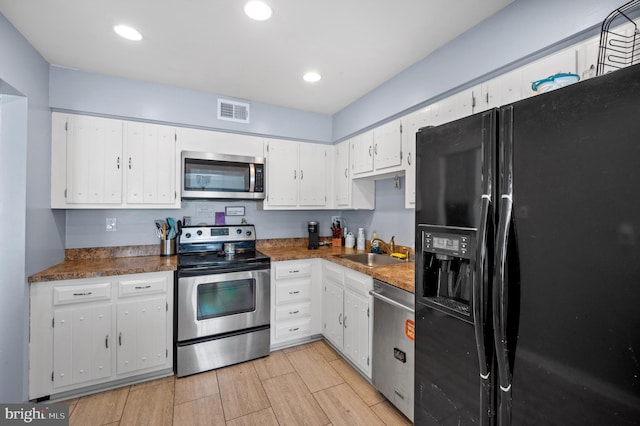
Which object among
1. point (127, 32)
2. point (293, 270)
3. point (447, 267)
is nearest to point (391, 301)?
point (447, 267)

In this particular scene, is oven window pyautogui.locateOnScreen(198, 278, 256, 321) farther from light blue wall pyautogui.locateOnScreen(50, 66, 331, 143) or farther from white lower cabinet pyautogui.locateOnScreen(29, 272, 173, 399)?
light blue wall pyautogui.locateOnScreen(50, 66, 331, 143)

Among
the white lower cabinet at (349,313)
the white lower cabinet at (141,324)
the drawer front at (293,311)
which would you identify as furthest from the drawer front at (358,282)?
the white lower cabinet at (141,324)

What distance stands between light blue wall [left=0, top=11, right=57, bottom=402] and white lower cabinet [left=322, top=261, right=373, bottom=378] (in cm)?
231

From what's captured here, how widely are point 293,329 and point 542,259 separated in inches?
94.5

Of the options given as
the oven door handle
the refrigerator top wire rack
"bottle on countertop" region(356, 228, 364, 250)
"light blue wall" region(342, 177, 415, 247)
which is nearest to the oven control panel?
the oven door handle

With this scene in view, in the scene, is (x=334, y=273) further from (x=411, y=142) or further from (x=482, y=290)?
(x=482, y=290)

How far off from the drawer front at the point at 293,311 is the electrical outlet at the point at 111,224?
1808 millimetres

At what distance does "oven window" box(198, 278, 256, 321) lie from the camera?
7.92 ft

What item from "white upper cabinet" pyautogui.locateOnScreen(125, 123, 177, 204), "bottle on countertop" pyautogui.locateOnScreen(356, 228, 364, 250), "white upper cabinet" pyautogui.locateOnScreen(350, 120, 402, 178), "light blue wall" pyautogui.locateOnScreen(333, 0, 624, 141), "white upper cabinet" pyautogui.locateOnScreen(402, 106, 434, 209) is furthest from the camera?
"bottle on countertop" pyautogui.locateOnScreen(356, 228, 364, 250)

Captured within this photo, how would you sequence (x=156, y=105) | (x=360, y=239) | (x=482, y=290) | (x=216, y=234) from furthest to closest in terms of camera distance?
1. (x=360, y=239)
2. (x=216, y=234)
3. (x=156, y=105)
4. (x=482, y=290)

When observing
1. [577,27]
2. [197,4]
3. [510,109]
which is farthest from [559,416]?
[197,4]

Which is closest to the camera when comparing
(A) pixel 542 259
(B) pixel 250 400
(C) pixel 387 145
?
(A) pixel 542 259

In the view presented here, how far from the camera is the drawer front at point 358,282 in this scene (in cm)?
220

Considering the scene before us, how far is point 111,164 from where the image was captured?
248cm
